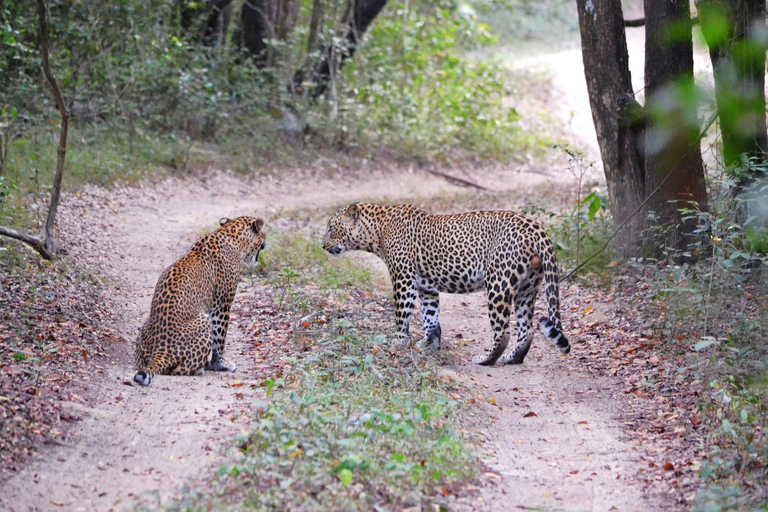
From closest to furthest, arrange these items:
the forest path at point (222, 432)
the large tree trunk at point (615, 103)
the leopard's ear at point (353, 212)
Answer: the forest path at point (222, 432) → the leopard's ear at point (353, 212) → the large tree trunk at point (615, 103)

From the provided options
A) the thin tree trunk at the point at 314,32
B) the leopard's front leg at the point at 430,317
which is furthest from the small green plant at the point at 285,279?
the thin tree trunk at the point at 314,32

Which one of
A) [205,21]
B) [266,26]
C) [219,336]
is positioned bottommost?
[219,336]

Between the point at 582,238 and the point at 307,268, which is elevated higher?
the point at 582,238

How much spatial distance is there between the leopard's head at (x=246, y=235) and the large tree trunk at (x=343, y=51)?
1311 cm

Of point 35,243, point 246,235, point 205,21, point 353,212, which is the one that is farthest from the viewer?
point 205,21

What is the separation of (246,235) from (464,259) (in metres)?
2.28

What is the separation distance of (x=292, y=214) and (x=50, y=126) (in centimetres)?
512

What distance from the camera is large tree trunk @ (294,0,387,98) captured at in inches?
867

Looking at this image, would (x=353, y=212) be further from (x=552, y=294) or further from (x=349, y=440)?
(x=349, y=440)

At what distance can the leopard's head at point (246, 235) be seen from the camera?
8.98 m

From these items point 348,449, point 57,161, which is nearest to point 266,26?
point 57,161

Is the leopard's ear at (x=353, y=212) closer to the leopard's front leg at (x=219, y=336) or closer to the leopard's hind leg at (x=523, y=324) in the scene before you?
the leopard's front leg at (x=219, y=336)

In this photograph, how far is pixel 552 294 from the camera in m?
8.34

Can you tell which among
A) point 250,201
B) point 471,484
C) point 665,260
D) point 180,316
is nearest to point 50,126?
point 250,201
